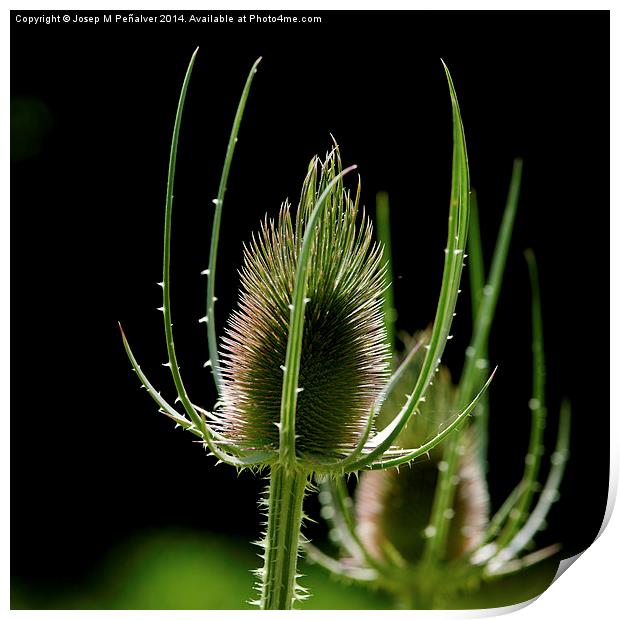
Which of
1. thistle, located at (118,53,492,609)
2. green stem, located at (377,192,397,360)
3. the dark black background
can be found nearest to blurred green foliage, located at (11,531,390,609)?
the dark black background

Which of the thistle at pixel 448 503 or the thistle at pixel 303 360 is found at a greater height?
the thistle at pixel 303 360

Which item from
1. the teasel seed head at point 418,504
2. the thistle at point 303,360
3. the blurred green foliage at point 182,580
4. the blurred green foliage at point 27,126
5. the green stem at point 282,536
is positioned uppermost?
the blurred green foliage at point 27,126

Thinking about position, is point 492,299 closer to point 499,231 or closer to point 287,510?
point 499,231

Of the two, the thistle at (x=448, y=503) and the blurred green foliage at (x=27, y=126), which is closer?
the blurred green foliage at (x=27, y=126)

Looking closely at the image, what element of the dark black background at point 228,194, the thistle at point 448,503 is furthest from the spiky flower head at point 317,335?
the thistle at point 448,503

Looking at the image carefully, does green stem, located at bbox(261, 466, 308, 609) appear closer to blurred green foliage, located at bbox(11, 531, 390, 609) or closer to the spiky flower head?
the spiky flower head

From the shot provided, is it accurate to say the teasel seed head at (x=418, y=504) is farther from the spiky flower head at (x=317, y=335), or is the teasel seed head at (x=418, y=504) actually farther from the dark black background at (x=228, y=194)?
the spiky flower head at (x=317, y=335)

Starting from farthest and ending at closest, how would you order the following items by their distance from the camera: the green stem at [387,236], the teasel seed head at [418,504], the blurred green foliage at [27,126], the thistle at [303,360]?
the teasel seed head at [418,504], the green stem at [387,236], the blurred green foliage at [27,126], the thistle at [303,360]

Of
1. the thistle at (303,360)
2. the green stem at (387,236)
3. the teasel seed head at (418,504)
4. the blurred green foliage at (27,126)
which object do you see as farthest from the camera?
the teasel seed head at (418,504)

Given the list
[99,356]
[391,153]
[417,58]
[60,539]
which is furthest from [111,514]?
[417,58]
